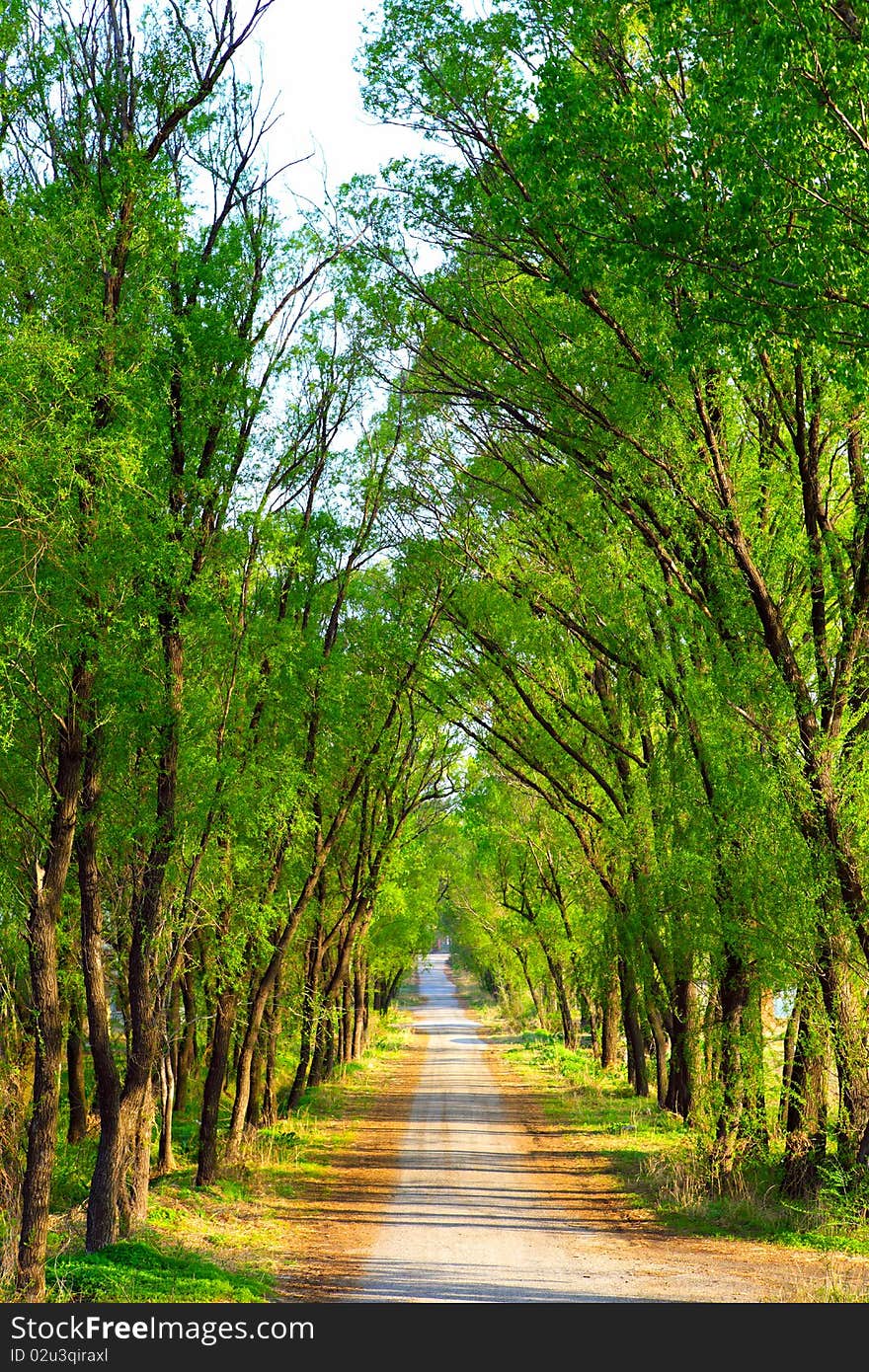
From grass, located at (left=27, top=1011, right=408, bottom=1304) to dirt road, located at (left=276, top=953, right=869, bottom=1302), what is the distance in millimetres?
485

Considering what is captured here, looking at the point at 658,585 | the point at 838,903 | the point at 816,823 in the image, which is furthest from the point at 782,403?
the point at 838,903

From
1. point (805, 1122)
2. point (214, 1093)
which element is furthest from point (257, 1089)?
point (805, 1122)

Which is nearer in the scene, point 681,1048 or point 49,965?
point 49,965

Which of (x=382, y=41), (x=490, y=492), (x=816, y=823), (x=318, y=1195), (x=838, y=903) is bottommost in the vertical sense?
(x=318, y=1195)

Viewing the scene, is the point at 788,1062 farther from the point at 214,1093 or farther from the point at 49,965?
the point at 49,965

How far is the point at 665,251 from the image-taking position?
28.4 feet

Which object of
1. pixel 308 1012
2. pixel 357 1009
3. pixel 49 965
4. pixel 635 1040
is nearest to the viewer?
pixel 49 965

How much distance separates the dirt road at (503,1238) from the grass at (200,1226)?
0.48 m

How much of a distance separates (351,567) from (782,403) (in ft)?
30.1

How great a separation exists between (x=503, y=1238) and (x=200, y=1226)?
3555 mm

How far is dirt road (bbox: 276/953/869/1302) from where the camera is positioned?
1020 cm

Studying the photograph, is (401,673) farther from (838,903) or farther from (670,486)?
(838,903)

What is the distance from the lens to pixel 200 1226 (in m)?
13.6

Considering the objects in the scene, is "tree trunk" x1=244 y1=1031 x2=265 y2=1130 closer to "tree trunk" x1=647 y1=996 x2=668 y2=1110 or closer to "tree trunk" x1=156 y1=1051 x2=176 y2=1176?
"tree trunk" x1=156 y1=1051 x2=176 y2=1176
